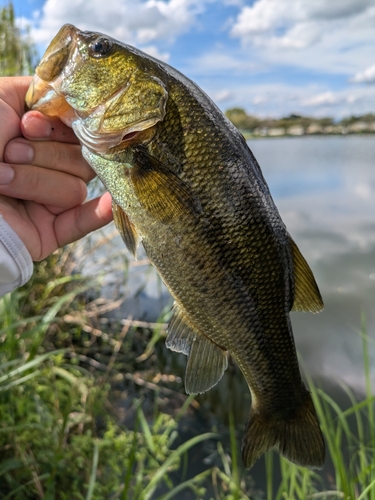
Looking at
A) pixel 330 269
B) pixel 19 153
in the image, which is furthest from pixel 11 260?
pixel 330 269

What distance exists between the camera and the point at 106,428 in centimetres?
365

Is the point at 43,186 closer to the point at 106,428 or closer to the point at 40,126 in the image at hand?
the point at 40,126

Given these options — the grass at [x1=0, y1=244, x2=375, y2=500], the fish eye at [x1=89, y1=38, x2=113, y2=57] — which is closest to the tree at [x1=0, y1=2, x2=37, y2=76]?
the grass at [x1=0, y1=244, x2=375, y2=500]

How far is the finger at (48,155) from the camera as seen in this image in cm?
173

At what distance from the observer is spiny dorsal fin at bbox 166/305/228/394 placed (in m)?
1.51

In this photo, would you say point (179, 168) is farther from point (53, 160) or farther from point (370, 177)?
point (370, 177)

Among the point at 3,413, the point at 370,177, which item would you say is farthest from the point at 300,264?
A: the point at 370,177

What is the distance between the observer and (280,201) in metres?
10.6

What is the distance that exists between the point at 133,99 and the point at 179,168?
0.31m

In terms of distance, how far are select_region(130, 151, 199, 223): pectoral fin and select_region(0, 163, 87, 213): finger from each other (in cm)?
61

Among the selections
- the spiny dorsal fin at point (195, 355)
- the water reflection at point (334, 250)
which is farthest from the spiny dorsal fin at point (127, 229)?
the water reflection at point (334, 250)

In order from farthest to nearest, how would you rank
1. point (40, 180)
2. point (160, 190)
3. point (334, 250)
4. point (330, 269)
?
point (334, 250)
point (330, 269)
point (40, 180)
point (160, 190)

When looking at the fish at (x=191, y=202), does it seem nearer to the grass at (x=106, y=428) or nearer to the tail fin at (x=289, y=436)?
the tail fin at (x=289, y=436)

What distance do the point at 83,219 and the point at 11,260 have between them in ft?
1.28
